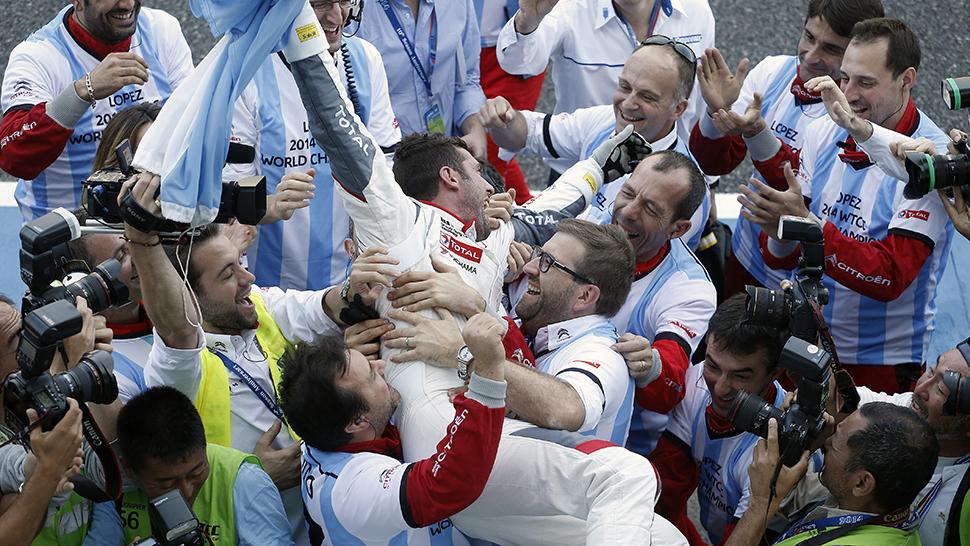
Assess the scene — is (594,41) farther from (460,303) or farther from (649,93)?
(460,303)

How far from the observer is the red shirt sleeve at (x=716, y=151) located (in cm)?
515

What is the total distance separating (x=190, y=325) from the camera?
326 centimetres

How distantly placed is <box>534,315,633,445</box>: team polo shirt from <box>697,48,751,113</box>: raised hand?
1409 millimetres

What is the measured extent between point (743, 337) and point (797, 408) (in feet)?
1.40

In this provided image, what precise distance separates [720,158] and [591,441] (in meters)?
2.26

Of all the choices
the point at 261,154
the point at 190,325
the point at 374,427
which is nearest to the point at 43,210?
the point at 261,154

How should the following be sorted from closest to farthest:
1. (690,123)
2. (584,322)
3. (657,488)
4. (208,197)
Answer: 1. (208,197)
2. (657,488)
3. (584,322)
4. (690,123)

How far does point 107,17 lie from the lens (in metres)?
4.81

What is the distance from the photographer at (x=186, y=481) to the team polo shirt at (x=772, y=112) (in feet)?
8.27

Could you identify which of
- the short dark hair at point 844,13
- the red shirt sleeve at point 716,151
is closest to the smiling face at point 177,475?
the red shirt sleeve at point 716,151

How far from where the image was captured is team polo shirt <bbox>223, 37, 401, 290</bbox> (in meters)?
4.51

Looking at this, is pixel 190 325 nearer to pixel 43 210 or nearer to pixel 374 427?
pixel 374 427

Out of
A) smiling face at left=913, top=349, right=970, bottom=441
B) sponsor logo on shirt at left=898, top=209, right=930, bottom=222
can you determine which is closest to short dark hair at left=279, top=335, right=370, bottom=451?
smiling face at left=913, top=349, right=970, bottom=441

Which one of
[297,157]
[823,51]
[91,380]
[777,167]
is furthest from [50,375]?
[823,51]
